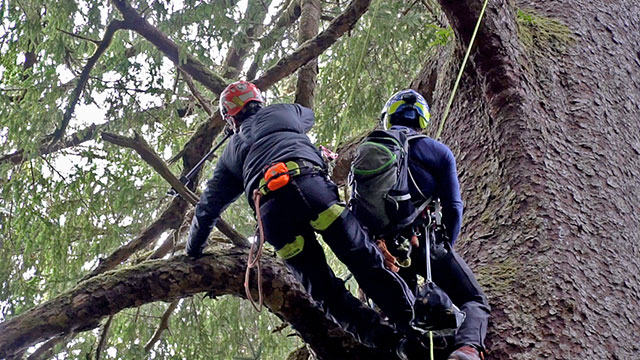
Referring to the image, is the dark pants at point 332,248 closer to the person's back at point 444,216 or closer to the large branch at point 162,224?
the person's back at point 444,216

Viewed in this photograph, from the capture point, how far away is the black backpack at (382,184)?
2.70 meters

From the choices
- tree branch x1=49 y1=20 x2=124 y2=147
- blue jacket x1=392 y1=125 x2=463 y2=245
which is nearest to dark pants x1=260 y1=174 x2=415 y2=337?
blue jacket x1=392 y1=125 x2=463 y2=245

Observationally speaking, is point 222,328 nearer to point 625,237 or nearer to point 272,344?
point 272,344

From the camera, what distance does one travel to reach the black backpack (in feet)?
8.86

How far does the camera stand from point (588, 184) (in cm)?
307

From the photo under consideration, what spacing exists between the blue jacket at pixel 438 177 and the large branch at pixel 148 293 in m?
0.73

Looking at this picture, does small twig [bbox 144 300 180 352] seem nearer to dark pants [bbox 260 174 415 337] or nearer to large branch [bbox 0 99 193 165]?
large branch [bbox 0 99 193 165]

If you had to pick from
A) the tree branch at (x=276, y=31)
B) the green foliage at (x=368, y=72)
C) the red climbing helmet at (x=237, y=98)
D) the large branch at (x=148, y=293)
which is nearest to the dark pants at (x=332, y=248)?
the large branch at (x=148, y=293)

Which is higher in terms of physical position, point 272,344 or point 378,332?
point 272,344

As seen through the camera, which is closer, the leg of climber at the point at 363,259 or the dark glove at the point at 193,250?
the leg of climber at the point at 363,259

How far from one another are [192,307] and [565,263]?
3851 mm

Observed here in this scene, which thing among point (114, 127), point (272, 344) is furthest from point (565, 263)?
point (114, 127)

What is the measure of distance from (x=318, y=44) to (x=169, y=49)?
4.20 ft

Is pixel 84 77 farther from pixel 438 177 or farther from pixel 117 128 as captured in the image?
pixel 438 177
